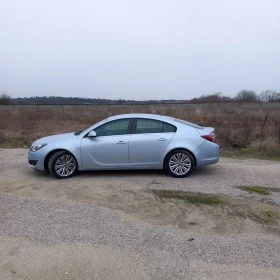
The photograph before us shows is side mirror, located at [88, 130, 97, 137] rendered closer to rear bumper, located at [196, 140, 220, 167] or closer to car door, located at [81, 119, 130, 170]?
car door, located at [81, 119, 130, 170]

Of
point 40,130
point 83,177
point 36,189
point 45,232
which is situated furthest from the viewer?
point 40,130

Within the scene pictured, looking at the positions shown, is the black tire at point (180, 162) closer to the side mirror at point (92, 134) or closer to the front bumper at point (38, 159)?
the side mirror at point (92, 134)

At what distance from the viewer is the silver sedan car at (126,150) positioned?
8148 millimetres

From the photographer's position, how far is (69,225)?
516 centimetres

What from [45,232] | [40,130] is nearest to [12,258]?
[45,232]

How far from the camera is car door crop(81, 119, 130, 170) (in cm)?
814

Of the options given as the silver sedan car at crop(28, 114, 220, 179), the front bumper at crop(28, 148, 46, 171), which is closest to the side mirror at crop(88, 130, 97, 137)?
the silver sedan car at crop(28, 114, 220, 179)

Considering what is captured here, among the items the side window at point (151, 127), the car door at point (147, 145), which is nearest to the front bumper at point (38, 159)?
the car door at point (147, 145)

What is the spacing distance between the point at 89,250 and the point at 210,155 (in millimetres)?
4674

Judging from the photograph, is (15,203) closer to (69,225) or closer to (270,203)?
(69,225)

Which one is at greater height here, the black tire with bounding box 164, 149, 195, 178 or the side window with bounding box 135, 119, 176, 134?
the side window with bounding box 135, 119, 176, 134

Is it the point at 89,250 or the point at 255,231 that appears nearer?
the point at 89,250

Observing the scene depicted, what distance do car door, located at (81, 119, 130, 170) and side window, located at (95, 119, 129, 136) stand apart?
0.06 meters

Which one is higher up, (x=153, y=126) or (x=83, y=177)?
(x=153, y=126)
